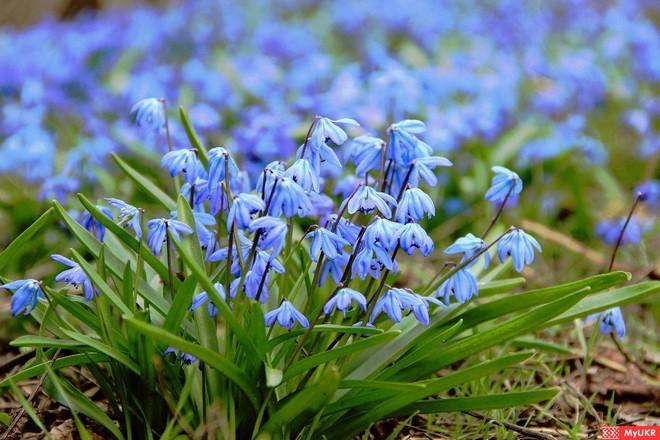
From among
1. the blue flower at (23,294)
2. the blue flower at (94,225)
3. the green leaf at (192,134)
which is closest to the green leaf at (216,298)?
the blue flower at (23,294)

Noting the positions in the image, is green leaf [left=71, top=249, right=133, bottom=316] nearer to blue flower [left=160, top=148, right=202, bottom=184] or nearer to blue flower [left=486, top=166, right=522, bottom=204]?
blue flower [left=160, top=148, right=202, bottom=184]

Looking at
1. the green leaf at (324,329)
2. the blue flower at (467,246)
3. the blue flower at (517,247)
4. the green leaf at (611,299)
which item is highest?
the blue flower at (517,247)

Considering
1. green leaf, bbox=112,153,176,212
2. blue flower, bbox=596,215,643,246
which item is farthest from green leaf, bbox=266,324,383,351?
blue flower, bbox=596,215,643,246

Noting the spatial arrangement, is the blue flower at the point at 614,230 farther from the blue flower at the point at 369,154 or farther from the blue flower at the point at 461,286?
the blue flower at the point at 369,154

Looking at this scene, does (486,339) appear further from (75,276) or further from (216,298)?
(75,276)

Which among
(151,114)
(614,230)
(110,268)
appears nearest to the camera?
(110,268)

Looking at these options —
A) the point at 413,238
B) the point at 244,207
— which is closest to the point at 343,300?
the point at 413,238
